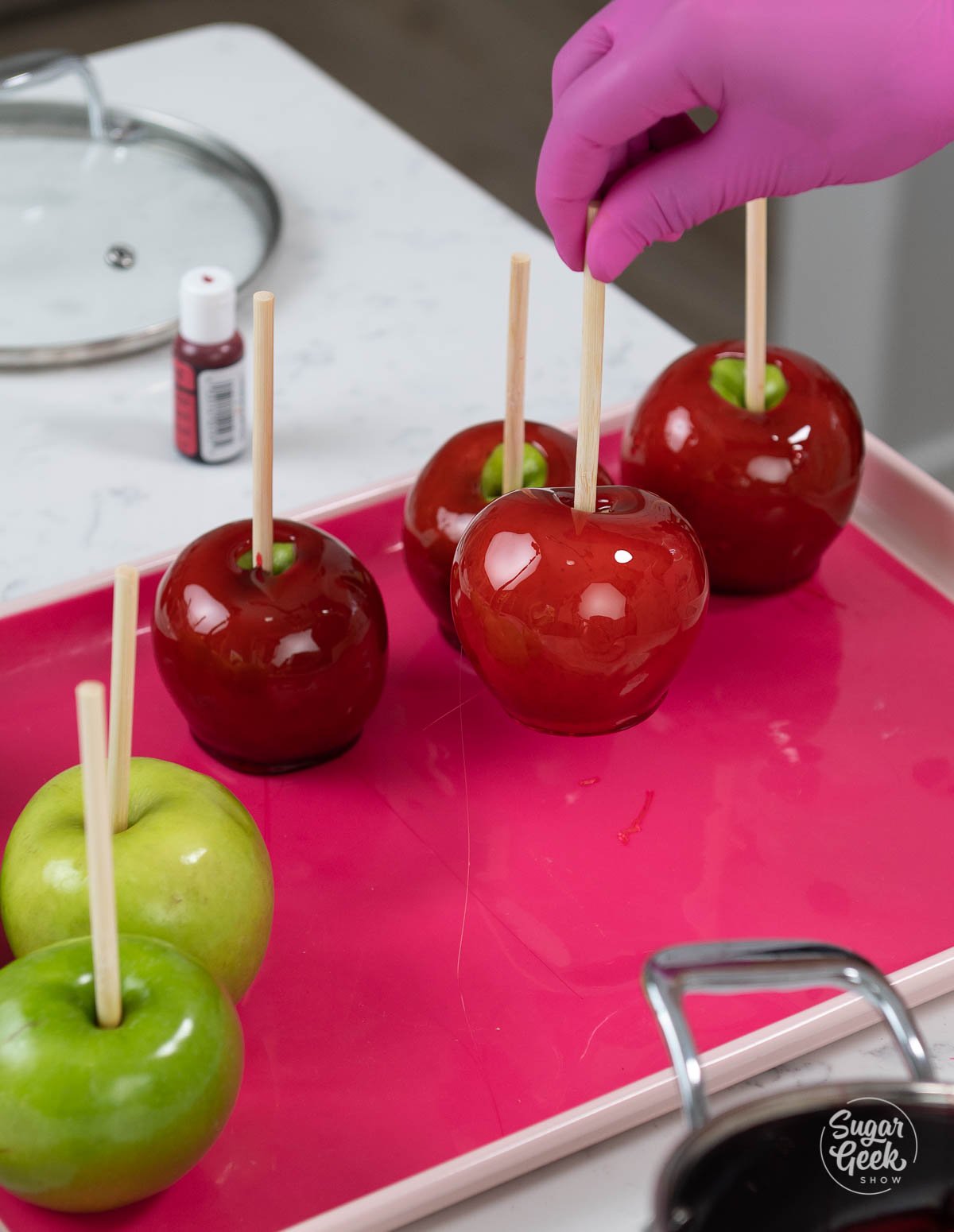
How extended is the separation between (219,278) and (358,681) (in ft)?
1.05

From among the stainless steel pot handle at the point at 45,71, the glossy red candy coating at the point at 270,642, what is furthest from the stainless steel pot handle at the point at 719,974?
the stainless steel pot handle at the point at 45,71

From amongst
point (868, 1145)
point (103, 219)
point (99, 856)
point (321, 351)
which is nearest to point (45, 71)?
point (103, 219)

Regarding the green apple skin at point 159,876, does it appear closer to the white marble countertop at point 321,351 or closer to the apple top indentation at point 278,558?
the apple top indentation at point 278,558

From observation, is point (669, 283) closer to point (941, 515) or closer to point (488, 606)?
point (941, 515)

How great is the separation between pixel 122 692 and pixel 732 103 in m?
0.33

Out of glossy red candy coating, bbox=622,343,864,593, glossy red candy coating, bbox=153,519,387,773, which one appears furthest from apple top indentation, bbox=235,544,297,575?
glossy red candy coating, bbox=622,343,864,593

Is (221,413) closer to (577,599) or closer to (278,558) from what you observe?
(278,558)

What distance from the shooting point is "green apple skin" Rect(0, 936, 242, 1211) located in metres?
0.50

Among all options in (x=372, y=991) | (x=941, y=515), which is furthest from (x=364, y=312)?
(x=372, y=991)

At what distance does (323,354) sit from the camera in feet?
3.57

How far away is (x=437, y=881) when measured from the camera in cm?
69

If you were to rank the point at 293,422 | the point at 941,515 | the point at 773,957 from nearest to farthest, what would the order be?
the point at 773,957, the point at 941,515, the point at 293,422

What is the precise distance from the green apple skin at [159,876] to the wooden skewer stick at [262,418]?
123mm

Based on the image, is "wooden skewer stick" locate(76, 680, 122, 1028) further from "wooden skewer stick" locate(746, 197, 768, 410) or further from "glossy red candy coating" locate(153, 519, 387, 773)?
"wooden skewer stick" locate(746, 197, 768, 410)
